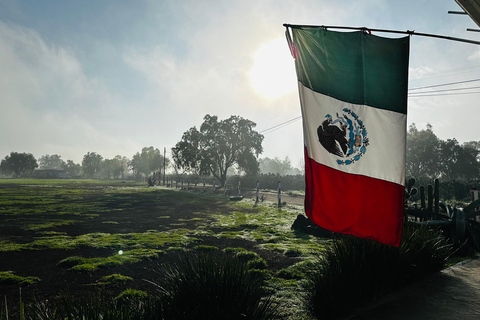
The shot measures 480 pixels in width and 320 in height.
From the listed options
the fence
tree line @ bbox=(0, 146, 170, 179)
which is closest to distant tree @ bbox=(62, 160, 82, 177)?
tree line @ bbox=(0, 146, 170, 179)

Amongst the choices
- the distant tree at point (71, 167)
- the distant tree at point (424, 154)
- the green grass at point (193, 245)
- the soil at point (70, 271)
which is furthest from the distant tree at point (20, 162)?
the distant tree at point (424, 154)

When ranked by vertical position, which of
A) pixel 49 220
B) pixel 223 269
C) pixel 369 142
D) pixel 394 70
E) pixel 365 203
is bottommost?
pixel 49 220

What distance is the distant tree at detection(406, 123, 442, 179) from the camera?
160 ft

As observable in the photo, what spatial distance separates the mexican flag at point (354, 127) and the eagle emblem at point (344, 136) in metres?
0.01

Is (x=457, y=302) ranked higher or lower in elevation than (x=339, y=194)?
lower

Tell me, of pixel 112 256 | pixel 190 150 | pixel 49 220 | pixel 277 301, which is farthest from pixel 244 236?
pixel 190 150

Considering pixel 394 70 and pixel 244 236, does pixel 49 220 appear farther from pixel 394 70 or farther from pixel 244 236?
pixel 394 70

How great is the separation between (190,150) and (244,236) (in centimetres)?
3167

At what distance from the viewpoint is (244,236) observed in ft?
24.8

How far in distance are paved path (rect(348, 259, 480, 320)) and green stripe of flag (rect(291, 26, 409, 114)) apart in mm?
2125

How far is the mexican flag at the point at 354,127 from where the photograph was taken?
286cm

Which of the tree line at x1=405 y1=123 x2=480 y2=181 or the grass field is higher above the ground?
the tree line at x1=405 y1=123 x2=480 y2=181

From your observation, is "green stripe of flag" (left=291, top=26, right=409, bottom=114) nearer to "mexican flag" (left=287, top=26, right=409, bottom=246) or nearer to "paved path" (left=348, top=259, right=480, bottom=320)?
"mexican flag" (left=287, top=26, right=409, bottom=246)

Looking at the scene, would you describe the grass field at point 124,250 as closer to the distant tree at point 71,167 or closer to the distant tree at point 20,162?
the distant tree at point 20,162
